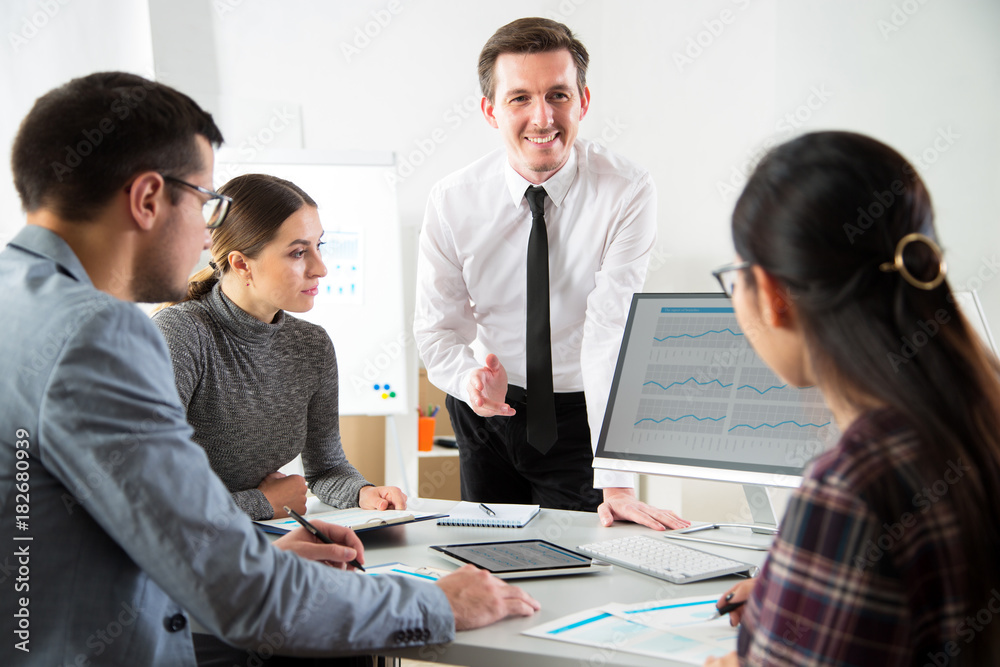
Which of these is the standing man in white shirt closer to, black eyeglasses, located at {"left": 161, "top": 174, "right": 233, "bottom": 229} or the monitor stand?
the monitor stand

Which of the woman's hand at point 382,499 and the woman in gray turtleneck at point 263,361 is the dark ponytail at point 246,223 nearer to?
the woman in gray turtleneck at point 263,361

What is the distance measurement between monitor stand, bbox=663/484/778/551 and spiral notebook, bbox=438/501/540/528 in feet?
0.94

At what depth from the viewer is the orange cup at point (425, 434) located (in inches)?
143

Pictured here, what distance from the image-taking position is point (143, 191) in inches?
41.8

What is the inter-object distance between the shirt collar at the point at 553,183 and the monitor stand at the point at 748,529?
0.97 m

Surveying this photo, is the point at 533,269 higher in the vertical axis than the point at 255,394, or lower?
higher

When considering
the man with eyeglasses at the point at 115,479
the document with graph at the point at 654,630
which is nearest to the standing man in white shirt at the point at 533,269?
the document with graph at the point at 654,630

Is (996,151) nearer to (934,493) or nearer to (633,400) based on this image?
(633,400)

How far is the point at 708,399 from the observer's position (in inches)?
61.4

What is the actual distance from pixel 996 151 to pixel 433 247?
1.87 meters

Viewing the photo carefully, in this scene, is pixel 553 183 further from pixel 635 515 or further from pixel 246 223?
pixel 635 515

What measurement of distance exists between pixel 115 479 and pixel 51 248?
0.33 metres

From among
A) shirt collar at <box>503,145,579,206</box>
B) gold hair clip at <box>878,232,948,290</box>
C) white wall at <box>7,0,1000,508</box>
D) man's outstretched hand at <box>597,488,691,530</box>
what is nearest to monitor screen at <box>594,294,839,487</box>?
man's outstretched hand at <box>597,488,691,530</box>

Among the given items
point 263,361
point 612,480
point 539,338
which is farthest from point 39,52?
point 612,480
